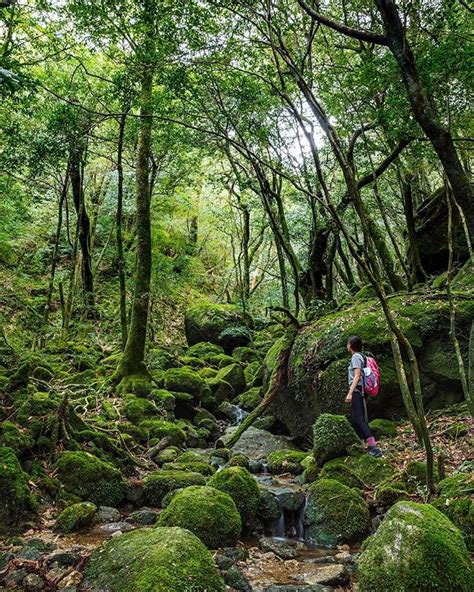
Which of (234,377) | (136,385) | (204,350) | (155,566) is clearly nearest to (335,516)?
(155,566)

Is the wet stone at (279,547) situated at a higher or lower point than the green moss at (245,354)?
lower

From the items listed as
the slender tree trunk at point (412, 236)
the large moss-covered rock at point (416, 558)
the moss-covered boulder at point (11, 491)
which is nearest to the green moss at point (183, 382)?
the slender tree trunk at point (412, 236)

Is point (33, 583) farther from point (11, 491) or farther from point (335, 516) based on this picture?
point (335, 516)

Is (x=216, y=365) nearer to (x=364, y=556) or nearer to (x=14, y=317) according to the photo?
(x=14, y=317)

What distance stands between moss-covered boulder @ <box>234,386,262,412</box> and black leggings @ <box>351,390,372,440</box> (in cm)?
596

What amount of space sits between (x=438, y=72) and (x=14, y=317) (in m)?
15.7

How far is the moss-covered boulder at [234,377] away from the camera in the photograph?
1491cm

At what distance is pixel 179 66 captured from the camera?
29.5 ft

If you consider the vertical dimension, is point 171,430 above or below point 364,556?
above

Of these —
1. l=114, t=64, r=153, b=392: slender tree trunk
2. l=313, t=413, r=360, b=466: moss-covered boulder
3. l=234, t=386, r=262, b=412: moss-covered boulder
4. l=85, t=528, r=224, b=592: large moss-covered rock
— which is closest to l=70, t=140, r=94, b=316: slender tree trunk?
l=114, t=64, r=153, b=392: slender tree trunk

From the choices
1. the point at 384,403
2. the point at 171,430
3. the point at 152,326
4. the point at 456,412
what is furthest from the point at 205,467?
the point at 152,326

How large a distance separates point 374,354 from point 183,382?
18.9ft

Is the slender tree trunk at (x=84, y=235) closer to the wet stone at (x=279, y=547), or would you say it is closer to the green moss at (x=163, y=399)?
the green moss at (x=163, y=399)

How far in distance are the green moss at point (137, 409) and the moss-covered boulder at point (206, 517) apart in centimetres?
477
